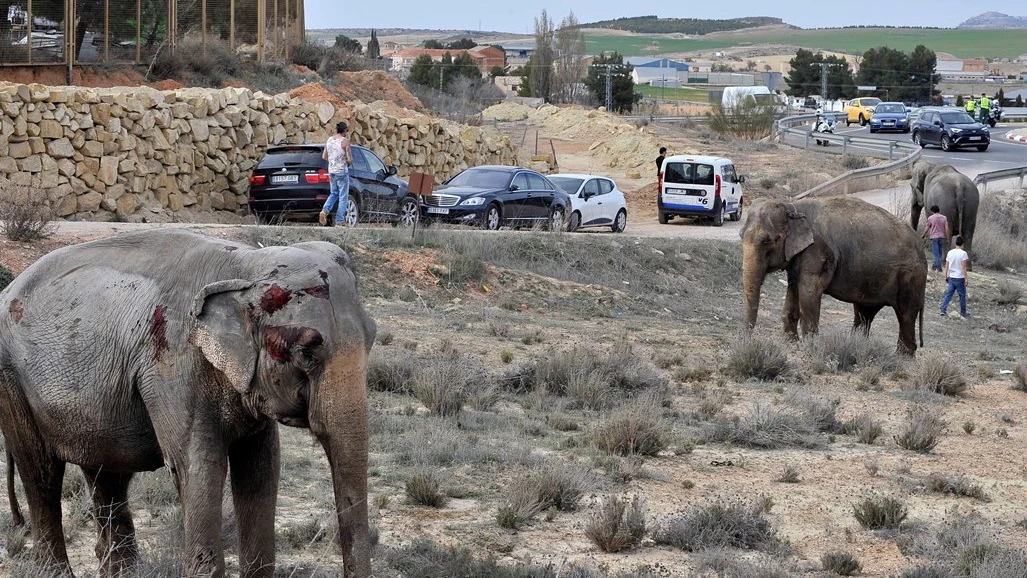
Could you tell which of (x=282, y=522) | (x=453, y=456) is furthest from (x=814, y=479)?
(x=282, y=522)

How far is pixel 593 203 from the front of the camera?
31.3m

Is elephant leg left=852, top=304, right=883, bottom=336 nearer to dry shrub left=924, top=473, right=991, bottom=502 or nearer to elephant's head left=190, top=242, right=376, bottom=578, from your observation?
dry shrub left=924, top=473, right=991, bottom=502

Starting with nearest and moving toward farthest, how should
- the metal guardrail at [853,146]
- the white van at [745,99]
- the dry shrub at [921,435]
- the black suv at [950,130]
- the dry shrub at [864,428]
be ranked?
the dry shrub at [921,435], the dry shrub at [864,428], the metal guardrail at [853,146], the black suv at [950,130], the white van at [745,99]

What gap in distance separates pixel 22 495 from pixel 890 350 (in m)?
12.0

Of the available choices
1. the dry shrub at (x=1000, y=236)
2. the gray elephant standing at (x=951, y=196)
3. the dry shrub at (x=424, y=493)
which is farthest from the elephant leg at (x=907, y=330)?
the dry shrub at (x=1000, y=236)

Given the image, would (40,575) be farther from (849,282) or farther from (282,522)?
(849,282)

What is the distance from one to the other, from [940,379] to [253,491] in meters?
11.0

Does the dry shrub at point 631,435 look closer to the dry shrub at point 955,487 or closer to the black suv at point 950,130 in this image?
the dry shrub at point 955,487

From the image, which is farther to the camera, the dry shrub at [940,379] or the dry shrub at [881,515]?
the dry shrub at [940,379]

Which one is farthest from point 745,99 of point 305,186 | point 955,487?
point 955,487

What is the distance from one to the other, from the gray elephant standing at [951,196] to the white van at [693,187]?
596cm

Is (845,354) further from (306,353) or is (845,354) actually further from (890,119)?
(890,119)

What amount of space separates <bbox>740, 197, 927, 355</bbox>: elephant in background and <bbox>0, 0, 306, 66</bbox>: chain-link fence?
19.5 meters

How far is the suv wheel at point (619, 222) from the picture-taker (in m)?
32.3
